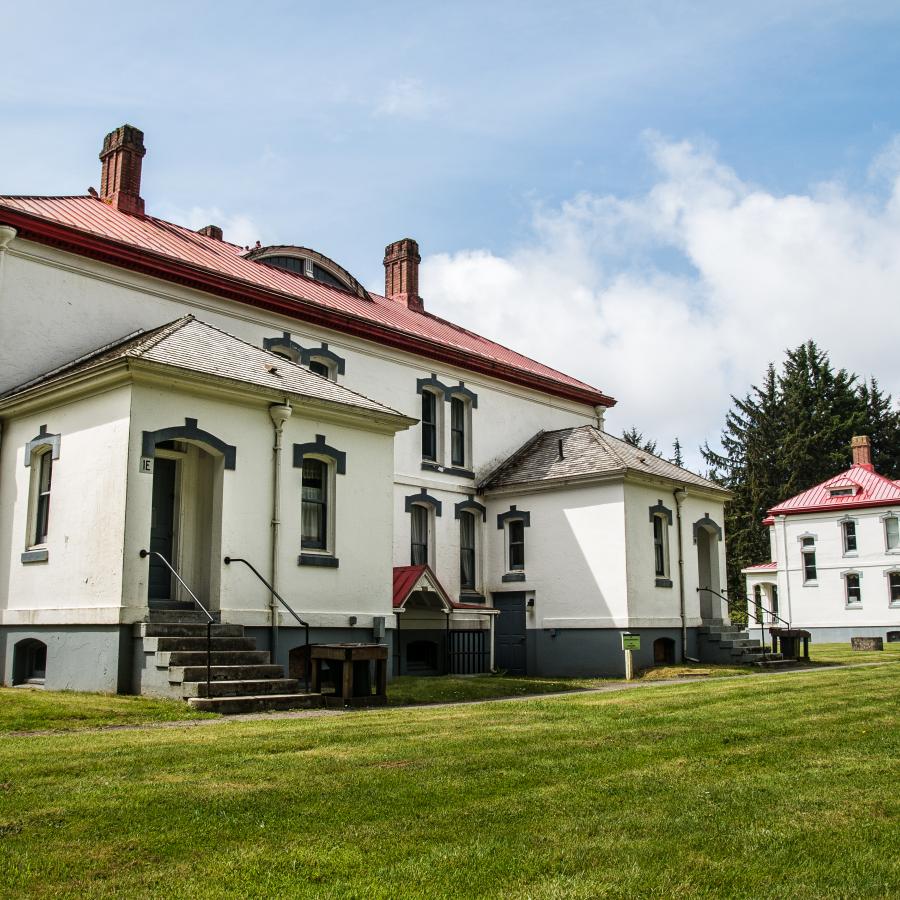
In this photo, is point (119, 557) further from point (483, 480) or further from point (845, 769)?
point (483, 480)

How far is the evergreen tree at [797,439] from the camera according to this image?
63.9 meters

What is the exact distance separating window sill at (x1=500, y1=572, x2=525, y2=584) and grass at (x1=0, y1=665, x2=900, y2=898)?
52.4 ft

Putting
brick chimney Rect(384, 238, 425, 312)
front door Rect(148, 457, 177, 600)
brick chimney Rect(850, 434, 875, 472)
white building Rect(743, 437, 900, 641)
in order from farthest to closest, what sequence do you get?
brick chimney Rect(850, 434, 875, 472) → white building Rect(743, 437, 900, 641) → brick chimney Rect(384, 238, 425, 312) → front door Rect(148, 457, 177, 600)

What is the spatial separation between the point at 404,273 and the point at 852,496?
90.5 ft

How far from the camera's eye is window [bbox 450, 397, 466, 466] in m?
27.8

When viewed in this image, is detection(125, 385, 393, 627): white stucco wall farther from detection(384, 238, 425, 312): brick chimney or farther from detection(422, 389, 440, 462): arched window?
detection(384, 238, 425, 312): brick chimney

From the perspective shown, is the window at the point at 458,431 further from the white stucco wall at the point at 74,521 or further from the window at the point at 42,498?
the white stucco wall at the point at 74,521

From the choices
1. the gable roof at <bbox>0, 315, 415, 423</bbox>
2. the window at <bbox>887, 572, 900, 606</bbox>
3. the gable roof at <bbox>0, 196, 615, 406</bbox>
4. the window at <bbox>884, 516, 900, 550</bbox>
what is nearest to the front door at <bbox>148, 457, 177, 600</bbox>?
the gable roof at <bbox>0, 315, 415, 423</bbox>

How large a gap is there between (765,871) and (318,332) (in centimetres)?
2032

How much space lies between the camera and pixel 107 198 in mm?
24609

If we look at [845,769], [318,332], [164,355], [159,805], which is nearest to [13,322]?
[164,355]

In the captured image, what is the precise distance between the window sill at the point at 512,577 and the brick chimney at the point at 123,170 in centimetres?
1303

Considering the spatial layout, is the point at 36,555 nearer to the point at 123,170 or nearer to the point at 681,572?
the point at 123,170

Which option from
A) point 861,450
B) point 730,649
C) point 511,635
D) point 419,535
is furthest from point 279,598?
point 861,450
